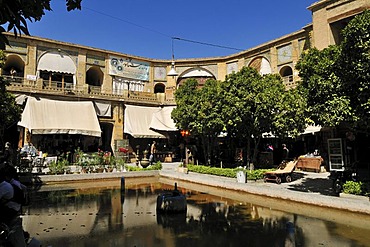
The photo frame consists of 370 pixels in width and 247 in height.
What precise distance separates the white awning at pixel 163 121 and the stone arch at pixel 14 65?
10.3 m

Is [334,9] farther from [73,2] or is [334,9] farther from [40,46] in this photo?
[40,46]

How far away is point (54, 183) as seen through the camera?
13.5 m

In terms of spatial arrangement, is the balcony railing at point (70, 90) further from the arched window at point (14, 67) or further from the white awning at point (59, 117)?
the arched window at point (14, 67)

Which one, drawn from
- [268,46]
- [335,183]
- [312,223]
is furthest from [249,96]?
[268,46]

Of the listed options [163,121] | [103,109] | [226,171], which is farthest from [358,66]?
[103,109]

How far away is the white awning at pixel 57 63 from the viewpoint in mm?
22337

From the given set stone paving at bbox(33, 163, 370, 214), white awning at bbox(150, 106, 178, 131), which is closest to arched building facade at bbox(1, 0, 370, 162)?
white awning at bbox(150, 106, 178, 131)

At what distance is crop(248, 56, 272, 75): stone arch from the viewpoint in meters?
24.3

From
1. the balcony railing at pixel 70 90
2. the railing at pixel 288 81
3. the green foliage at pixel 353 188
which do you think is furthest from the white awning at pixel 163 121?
the green foliage at pixel 353 188

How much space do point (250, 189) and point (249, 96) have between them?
3.90m

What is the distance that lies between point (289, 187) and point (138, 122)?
49.4ft

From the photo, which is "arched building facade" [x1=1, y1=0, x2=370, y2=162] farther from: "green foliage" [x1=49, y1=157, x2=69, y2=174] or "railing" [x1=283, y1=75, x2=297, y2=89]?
"green foliage" [x1=49, y1=157, x2=69, y2=174]

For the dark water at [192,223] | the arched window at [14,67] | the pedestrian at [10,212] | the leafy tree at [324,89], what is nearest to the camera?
the pedestrian at [10,212]

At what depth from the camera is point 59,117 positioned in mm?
20312
